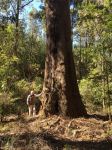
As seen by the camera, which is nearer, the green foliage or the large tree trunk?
the large tree trunk

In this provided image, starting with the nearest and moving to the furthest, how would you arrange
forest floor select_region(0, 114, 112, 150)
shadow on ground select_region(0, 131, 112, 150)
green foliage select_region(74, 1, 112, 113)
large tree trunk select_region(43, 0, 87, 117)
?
shadow on ground select_region(0, 131, 112, 150) → forest floor select_region(0, 114, 112, 150) → large tree trunk select_region(43, 0, 87, 117) → green foliage select_region(74, 1, 112, 113)

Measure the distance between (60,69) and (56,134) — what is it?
3.03 m

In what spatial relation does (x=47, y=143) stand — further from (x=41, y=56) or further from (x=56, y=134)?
(x=41, y=56)

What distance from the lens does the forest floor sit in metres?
10.3

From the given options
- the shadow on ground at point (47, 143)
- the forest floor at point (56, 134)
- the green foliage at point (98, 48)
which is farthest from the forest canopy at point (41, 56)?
the shadow on ground at point (47, 143)

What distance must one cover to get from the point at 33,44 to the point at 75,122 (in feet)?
79.6

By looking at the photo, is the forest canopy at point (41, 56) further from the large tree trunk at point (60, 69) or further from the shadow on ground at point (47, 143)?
the shadow on ground at point (47, 143)

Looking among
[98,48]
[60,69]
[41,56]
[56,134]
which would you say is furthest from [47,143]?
[41,56]

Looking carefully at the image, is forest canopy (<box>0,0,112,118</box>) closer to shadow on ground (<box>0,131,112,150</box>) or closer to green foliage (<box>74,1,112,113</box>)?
green foliage (<box>74,1,112,113</box>)

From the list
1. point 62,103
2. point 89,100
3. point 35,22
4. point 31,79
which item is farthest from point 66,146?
point 35,22

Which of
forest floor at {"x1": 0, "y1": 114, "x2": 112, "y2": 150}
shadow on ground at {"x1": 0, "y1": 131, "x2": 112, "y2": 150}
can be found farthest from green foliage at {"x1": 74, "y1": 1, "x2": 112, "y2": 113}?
shadow on ground at {"x1": 0, "y1": 131, "x2": 112, "y2": 150}

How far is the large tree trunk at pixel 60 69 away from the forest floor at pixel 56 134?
532mm

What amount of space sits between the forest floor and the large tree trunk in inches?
20.9

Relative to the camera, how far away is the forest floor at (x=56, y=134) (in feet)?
33.7
